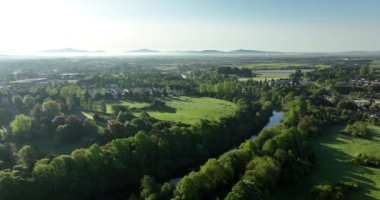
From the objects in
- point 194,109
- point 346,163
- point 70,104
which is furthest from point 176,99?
point 346,163

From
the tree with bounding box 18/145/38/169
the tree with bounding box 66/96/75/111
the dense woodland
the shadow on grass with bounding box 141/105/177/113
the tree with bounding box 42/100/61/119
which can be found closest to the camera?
the dense woodland

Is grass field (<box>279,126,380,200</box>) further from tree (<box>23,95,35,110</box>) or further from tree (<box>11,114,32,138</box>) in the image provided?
tree (<box>23,95,35,110</box>)

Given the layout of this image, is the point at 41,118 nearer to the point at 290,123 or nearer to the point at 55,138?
the point at 55,138

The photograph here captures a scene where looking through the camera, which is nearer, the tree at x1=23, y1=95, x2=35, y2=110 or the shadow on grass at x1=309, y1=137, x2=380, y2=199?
the shadow on grass at x1=309, y1=137, x2=380, y2=199

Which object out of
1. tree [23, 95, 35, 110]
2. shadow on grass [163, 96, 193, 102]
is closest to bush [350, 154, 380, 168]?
shadow on grass [163, 96, 193, 102]

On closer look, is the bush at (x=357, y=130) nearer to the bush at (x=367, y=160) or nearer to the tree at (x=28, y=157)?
the bush at (x=367, y=160)
